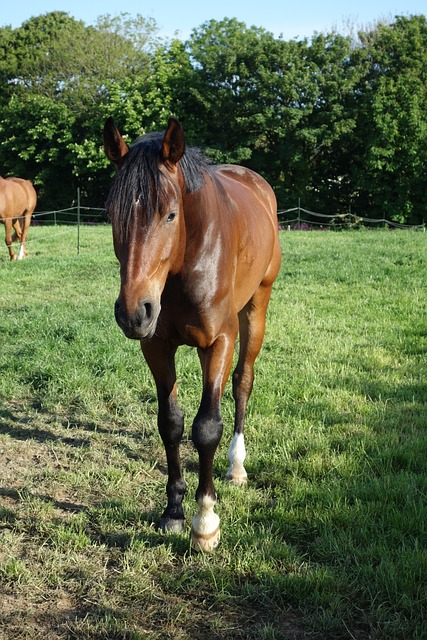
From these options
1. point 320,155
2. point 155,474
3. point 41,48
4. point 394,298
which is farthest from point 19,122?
point 155,474

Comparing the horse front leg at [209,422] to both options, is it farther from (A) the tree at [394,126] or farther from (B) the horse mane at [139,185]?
(A) the tree at [394,126]

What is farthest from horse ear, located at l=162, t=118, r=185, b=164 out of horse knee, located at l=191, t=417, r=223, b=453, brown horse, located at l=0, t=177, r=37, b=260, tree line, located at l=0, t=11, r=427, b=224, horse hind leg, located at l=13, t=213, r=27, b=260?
tree line, located at l=0, t=11, r=427, b=224

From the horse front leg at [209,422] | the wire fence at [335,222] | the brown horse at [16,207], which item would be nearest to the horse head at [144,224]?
the horse front leg at [209,422]

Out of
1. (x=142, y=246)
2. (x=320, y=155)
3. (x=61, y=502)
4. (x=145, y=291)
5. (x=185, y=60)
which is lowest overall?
(x=61, y=502)

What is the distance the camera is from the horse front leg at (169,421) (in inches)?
121

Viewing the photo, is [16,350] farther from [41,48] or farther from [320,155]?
[41,48]

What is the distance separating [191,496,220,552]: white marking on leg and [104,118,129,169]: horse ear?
168 cm

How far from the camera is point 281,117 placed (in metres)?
28.8

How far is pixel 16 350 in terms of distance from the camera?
6195mm

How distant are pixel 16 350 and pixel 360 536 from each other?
4.36 metres

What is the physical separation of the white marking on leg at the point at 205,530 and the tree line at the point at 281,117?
25.4 m

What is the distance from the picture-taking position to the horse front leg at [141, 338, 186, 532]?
306cm

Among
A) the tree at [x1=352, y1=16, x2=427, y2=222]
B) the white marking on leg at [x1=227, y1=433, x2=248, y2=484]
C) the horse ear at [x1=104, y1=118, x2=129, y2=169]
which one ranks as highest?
the tree at [x1=352, y1=16, x2=427, y2=222]

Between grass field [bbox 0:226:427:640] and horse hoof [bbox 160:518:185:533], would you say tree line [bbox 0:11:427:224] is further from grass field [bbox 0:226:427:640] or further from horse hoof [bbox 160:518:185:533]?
horse hoof [bbox 160:518:185:533]
